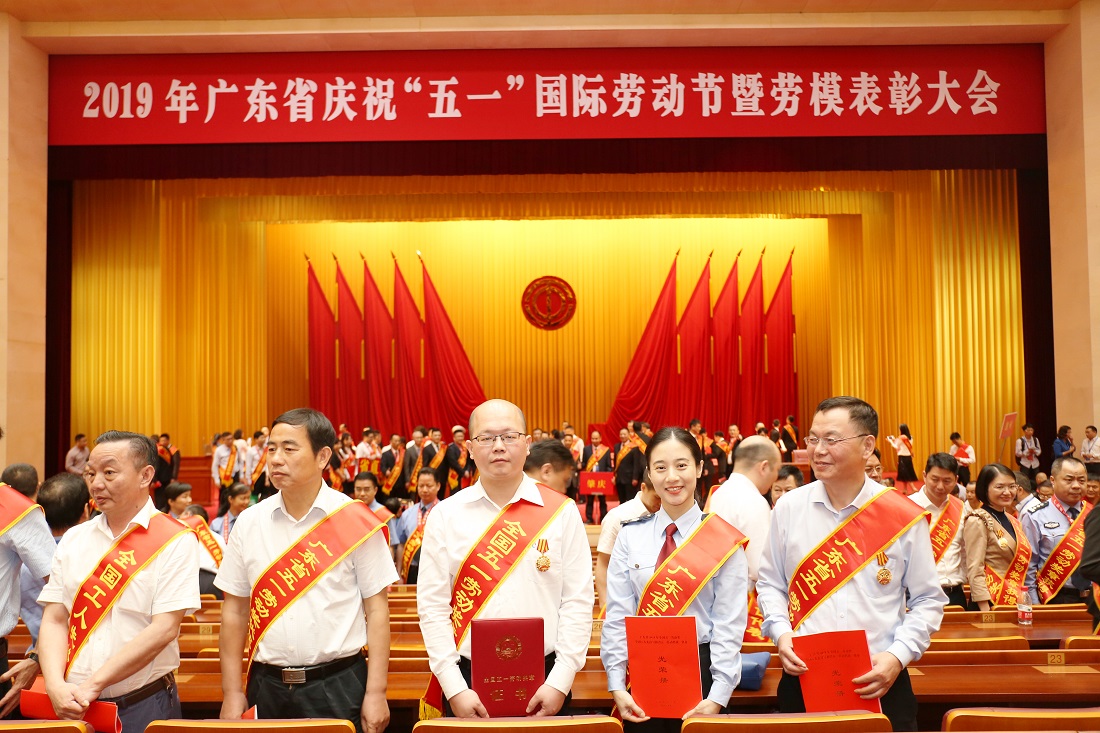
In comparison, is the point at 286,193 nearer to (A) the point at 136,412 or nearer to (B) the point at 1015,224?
(A) the point at 136,412

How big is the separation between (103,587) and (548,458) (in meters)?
1.88

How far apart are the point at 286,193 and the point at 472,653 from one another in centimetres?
1114

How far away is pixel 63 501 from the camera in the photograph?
3406mm

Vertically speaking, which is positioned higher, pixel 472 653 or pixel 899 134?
pixel 899 134

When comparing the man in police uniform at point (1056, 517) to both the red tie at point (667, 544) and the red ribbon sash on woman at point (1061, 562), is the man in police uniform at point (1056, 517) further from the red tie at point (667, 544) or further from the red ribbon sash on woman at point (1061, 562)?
the red tie at point (667, 544)

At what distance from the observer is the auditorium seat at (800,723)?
191cm

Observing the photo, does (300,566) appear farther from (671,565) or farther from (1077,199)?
(1077,199)

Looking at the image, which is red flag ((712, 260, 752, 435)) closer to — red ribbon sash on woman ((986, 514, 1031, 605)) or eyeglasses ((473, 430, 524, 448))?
red ribbon sash on woman ((986, 514, 1031, 605))

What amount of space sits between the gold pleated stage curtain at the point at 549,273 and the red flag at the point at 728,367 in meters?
0.64

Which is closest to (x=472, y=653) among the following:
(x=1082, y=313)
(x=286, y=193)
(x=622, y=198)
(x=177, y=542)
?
(x=177, y=542)

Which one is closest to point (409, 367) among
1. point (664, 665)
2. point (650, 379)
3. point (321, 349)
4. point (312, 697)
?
point (321, 349)

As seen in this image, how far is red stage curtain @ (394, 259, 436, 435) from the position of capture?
1550 centimetres

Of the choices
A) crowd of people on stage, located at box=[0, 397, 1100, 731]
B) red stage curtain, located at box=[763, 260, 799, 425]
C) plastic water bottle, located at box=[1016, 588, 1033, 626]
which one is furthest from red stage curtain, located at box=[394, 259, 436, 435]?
crowd of people on stage, located at box=[0, 397, 1100, 731]

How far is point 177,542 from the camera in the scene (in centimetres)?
247
